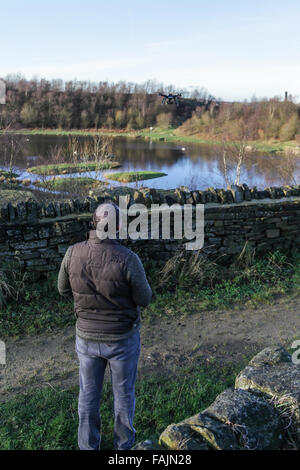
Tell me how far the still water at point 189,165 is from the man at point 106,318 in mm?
15958

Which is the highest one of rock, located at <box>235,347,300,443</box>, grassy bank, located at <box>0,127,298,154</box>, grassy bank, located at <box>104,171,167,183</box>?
grassy bank, located at <box>0,127,298,154</box>

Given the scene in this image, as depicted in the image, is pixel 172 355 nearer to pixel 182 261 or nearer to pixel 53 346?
pixel 53 346

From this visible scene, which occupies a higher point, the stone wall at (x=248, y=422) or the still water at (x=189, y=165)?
the still water at (x=189, y=165)

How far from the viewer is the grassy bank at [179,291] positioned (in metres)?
5.05

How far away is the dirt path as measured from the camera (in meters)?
4.05

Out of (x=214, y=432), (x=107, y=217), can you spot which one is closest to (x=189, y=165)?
(x=107, y=217)

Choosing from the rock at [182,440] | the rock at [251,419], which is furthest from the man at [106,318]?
the rock at [251,419]

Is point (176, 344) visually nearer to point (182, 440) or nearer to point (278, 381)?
point (278, 381)

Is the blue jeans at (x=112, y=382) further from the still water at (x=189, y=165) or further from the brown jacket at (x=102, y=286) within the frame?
the still water at (x=189, y=165)

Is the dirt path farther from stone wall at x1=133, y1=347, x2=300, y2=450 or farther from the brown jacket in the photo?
the brown jacket

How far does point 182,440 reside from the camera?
2.29 meters
